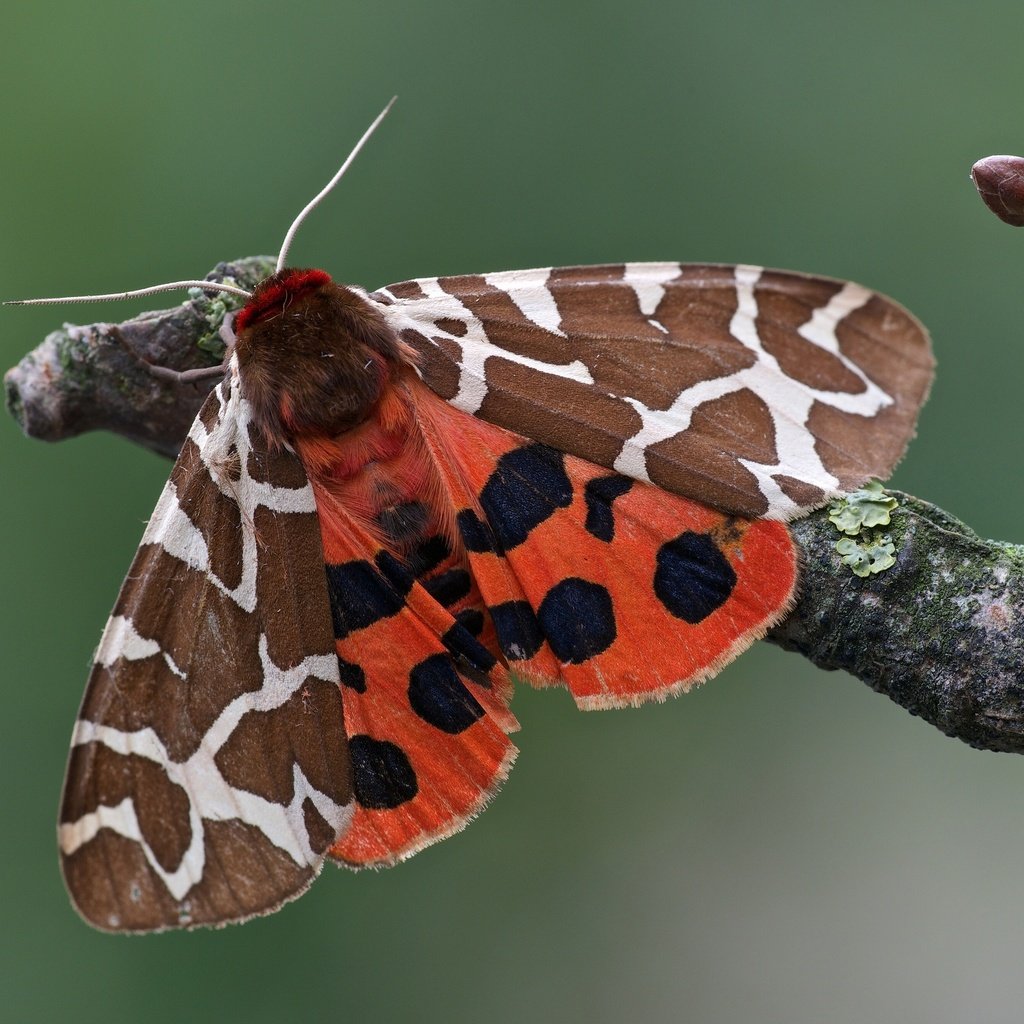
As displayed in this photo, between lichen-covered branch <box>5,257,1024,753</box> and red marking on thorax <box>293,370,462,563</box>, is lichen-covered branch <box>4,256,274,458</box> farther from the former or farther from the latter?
lichen-covered branch <box>5,257,1024,753</box>

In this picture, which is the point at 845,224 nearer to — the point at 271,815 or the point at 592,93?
the point at 592,93

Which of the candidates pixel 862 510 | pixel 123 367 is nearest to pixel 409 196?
pixel 123 367

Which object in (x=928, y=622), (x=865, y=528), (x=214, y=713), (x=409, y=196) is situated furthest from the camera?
(x=409, y=196)

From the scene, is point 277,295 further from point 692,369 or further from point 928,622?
point 928,622

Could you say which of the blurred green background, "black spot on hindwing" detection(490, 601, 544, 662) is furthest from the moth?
the blurred green background

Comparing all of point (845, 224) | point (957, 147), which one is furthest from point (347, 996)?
point (957, 147)

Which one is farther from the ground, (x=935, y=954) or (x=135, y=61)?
(x=135, y=61)

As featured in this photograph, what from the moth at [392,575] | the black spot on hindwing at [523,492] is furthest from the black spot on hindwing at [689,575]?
the black spot on hindwing at [523,492]
